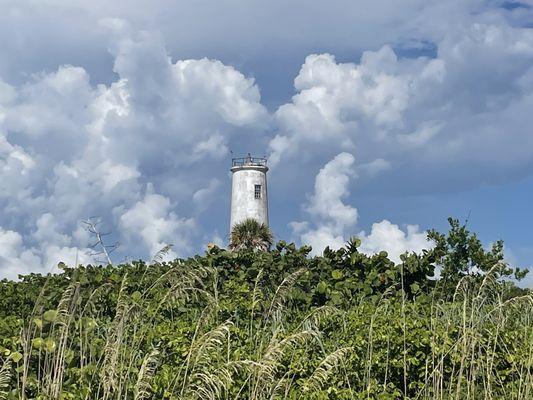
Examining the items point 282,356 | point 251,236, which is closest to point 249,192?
point 251,236

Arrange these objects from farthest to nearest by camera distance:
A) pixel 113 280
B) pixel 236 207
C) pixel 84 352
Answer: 1. pixel 236 207
2. pixel 113 280
3. pixel 84 352

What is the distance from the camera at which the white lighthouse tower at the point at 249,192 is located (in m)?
55.2

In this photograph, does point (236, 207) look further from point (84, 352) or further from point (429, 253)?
point (84, 352)

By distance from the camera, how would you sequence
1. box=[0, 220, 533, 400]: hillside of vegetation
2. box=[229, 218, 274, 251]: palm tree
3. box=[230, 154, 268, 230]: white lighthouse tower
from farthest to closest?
box=[230, 154, 268, 230]: white lighthouse tower → box=[229, 218, 274, 251]: palm tree → box=[0, 220, 533, 400]: hillside of vegetation

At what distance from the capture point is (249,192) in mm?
56562

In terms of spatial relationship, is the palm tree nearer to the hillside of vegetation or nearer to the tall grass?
the hillside of vegetation

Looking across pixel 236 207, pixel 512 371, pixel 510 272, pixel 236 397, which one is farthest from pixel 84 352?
pixel 236 207

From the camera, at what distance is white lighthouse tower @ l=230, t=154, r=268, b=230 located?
55.2m

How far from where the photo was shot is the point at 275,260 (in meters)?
10.4

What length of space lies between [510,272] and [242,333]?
11631 mm

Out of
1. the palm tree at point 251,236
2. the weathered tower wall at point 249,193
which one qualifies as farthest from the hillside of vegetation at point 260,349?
the weathered tower wall at point 249,193

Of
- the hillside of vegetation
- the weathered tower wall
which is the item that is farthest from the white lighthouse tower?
the hillside of vegetation

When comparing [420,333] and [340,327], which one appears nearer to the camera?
[420,333]

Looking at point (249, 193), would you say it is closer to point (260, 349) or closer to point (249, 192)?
point (249, 192)
